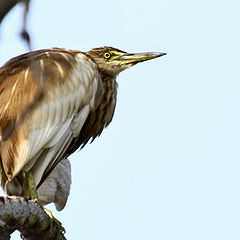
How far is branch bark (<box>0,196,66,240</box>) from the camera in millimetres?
2877

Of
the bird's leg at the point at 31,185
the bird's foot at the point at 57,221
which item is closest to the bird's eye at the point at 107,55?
the bird's leg at the point at 31,185

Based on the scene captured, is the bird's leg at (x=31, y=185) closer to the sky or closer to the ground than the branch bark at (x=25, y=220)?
closer to the sky

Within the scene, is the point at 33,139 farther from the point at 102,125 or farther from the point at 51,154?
the point at 102,125

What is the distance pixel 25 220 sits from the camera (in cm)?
308

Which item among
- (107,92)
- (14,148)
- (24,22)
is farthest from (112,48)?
(24,22)

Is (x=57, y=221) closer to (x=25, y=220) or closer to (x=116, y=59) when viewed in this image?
(x=25, y=220)

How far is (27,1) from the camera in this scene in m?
0.98

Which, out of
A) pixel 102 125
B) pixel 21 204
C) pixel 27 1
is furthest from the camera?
pixel 102 125

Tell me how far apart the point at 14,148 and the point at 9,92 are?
446 millimetres

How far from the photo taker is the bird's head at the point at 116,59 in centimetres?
486

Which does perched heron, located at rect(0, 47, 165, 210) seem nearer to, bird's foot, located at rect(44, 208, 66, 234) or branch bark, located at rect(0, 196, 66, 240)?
bird's foot, located at rect(44, 208, 66, 234)

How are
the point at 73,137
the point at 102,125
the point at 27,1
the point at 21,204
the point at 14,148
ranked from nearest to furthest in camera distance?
the point at 27,1 < the point at 21,204 < the point at 14,148 < the point at 73,137 < the point at 102,125

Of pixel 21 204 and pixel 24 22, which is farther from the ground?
pixel 24 22

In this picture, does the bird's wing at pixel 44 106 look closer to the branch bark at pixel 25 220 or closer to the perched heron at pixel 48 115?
the perched heron at pixel 48 115
